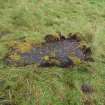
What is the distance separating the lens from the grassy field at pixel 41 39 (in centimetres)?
275

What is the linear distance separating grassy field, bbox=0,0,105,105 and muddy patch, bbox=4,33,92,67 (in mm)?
75

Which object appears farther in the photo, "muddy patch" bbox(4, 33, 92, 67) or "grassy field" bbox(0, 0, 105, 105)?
"muddy patch" bbox(4, 33, 92, 67)

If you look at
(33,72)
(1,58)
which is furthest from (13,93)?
(1,58)

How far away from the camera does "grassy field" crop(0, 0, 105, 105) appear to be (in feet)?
9.01

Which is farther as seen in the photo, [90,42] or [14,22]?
[14,22]

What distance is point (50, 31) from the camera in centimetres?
355

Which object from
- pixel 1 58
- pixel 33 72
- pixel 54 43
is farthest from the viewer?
pixel 54 43

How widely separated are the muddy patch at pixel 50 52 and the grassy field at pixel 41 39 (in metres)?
0.07

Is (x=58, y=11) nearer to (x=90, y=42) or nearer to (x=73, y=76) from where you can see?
(x=90, y=42)

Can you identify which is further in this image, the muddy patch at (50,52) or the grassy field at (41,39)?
the muddy patch at (50,52)

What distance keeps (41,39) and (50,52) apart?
0.29 metres

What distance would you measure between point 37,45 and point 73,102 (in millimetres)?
847

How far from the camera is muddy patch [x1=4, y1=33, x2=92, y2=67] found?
10.1 ft

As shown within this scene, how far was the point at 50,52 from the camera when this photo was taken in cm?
315
